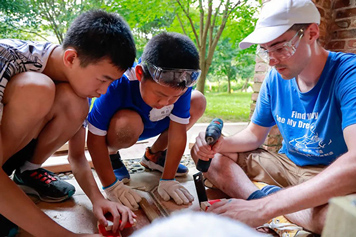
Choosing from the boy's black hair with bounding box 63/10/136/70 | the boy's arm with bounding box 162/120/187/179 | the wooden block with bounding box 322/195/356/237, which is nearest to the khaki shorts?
the boy's arm with bounding box 162/120/187/179

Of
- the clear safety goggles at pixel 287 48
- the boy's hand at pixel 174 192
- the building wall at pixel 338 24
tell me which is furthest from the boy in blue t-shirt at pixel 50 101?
the building wall at pixel 338 24

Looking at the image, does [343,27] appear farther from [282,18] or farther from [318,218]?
[318,218]

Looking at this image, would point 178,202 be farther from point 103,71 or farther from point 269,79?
point 269,79

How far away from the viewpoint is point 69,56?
1330mm

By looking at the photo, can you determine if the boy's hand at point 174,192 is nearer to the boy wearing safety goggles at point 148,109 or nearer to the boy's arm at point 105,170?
the boy wearing safety goggles at point 148,109

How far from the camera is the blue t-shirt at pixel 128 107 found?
1.65 m

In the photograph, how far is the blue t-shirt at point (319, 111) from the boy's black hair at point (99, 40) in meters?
0.99

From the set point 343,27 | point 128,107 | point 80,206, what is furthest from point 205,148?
point 343,27

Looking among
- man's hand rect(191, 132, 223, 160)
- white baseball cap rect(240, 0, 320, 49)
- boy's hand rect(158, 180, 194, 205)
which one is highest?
white baseball cap rect(240, 0, 320, 49)

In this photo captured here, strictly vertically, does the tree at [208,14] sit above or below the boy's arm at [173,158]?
above

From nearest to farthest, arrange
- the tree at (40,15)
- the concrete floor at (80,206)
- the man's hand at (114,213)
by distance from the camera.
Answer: the man's hand at (114,213) < the concrete floor at (80,206) < the tree at (40,15)

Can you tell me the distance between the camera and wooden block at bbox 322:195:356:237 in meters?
0.31

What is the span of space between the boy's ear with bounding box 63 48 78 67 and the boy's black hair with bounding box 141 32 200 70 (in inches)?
16.4

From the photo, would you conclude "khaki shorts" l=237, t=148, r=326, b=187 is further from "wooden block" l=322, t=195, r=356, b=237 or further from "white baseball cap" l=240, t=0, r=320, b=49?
"wooden block" l=322, t=195, r=356, b=237
